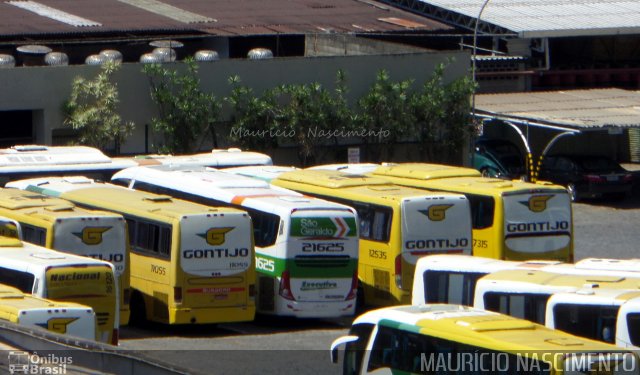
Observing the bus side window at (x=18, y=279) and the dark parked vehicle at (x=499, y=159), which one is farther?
the dark parked vehicle at (x=499, y=159)

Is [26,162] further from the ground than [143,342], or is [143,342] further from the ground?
[26,162]

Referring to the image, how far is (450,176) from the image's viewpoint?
25109 millimetres

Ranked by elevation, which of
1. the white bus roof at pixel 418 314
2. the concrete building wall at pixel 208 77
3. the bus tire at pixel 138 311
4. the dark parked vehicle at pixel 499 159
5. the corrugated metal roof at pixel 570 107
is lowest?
the bus tire at pixel 138 311

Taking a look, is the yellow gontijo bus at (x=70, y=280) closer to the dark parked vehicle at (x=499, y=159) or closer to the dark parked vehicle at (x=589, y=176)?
the dark parked vehicle at (x=589, y=176)

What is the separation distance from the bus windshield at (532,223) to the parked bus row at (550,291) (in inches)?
177

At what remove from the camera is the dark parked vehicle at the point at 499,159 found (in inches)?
1485

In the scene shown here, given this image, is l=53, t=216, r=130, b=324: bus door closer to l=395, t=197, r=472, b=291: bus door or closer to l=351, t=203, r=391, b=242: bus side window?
l=351, t=203, r=391, b=242: bus side window

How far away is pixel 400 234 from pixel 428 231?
1.77 feet

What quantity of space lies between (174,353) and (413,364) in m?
5.98

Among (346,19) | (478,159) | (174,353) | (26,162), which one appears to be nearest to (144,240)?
(174,353)

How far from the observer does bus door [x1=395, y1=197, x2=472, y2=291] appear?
2155 centimetres

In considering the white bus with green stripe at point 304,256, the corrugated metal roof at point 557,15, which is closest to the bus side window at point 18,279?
the white bus with green stripe at point 304,256

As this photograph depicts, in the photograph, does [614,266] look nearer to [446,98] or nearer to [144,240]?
[144,240]

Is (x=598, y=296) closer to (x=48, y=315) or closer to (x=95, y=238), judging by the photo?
(x=48, y=315)
